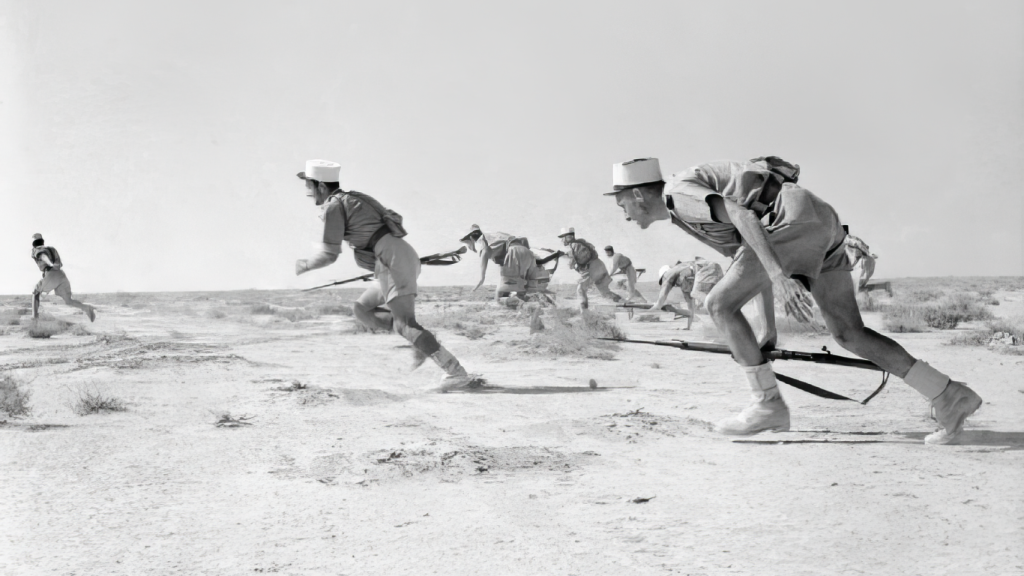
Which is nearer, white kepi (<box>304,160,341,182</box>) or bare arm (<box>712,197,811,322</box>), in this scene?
bare arm (<box>712,197,811,322</box>)

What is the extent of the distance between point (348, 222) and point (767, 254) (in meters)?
4.36

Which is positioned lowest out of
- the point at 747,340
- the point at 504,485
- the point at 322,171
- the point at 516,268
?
the point at 504,485

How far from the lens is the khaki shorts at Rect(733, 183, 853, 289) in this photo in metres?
4.84

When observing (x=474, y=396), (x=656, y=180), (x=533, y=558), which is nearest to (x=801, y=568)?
(x=533, y=558)

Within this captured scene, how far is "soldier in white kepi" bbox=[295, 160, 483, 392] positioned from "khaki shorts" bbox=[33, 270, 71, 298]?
44.0 ft

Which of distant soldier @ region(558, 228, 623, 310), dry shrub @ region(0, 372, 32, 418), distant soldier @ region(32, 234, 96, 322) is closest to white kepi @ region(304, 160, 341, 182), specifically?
dry shrub @ region(0, 372, 32, 418)

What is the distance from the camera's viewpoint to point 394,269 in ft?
26.9

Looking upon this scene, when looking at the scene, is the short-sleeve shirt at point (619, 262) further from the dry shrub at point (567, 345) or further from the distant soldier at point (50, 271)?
the distant soldier at point (50, 271)

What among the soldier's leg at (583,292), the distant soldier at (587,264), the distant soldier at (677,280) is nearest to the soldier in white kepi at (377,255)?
the distant soldier at (677,280)

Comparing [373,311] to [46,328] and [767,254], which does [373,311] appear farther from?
[46,328]

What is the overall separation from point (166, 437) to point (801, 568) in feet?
14.0

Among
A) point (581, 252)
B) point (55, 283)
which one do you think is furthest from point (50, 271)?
point (581, 252)

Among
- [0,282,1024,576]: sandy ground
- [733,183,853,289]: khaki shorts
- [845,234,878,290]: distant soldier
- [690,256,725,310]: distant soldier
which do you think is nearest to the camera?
[0,282,1024,576]: sandy ground

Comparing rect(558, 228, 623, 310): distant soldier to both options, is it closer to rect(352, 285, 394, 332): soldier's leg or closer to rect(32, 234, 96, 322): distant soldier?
rect(32, 234, 96, 322): distant soldier
